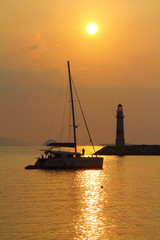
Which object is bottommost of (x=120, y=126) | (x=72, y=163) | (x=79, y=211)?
(x=79, y=211)

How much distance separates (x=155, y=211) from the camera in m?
26.2

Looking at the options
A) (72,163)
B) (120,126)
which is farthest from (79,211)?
(120,126)

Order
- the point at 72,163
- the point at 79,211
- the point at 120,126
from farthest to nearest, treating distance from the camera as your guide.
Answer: the point at 120,126
the point at 72,163
the point at 79,211

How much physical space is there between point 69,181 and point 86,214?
1891cm

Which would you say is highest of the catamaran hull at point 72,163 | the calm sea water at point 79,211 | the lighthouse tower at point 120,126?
the lighthouse tower at point 120,126

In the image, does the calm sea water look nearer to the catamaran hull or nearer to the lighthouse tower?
the catamaran hull

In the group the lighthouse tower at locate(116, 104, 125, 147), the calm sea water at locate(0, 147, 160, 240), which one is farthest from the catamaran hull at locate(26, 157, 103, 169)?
the lighthouse tower at locate(116, 104, 125, 147)

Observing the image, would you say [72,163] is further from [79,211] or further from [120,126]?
[120,126]

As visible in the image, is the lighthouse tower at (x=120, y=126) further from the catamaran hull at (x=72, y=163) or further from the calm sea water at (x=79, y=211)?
the calm sea water at (x=79, y=211)

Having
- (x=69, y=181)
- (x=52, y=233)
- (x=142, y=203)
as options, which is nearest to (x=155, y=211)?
(x=142, y=203)

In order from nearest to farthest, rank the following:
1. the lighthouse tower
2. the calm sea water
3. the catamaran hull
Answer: the calm sea water < the catamaran hull < the lighthouse tower

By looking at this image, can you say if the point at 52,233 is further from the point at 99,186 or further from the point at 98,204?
the point at 99,186

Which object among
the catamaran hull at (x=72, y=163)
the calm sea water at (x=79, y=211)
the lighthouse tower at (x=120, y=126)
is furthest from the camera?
the lighthouse tower at (x=120, y=126)

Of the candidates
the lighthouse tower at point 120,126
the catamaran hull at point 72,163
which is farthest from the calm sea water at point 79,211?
the lighthouse tower at point 120,126
